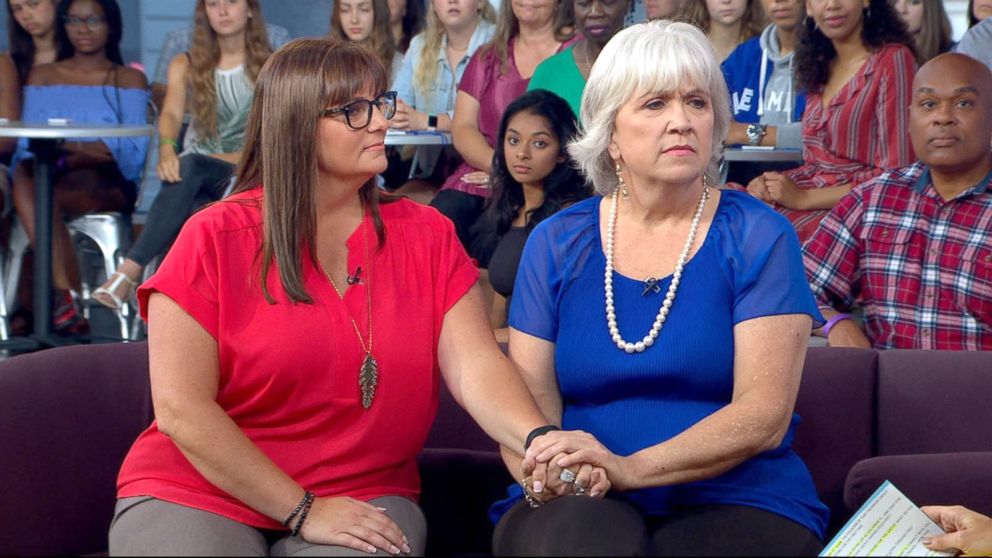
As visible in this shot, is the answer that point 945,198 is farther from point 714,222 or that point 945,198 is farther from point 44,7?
point 44,7

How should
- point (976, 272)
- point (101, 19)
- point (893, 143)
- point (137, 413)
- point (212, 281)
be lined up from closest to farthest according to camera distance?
point (212, 281) → point (137, 413) → point (976, 272) → point (893, 143) → point (101, 19)

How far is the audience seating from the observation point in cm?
229

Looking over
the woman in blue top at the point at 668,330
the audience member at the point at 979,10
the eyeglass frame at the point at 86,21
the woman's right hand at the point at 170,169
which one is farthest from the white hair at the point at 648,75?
the eyeglass frame at the point at 86,21

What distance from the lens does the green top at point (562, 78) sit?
14.4 feet

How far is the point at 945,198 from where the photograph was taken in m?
3.14

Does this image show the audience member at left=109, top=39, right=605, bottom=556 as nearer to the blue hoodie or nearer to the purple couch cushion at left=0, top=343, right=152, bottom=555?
the purple couch cushion at left=0, top=343, right=152, bottom=555

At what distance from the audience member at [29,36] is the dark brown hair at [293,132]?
4.04m

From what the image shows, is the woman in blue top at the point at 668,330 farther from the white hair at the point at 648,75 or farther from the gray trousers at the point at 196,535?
the gray trousers at the point at 196,535

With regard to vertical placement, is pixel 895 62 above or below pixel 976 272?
above

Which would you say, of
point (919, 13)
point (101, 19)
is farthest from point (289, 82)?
point (101, 19)

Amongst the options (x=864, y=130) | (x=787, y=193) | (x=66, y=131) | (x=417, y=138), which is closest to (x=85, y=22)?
(x=66, y=131)

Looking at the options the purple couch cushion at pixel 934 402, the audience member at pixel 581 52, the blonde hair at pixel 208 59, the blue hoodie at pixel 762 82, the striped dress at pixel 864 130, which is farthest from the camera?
the blonde hair at pixel 208 59

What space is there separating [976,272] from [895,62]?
1.02 m

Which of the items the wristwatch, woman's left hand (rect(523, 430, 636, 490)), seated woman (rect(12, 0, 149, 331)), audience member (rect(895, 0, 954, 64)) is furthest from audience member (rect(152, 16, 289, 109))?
woman's left hand (rect(523, 430, 636, 490))
